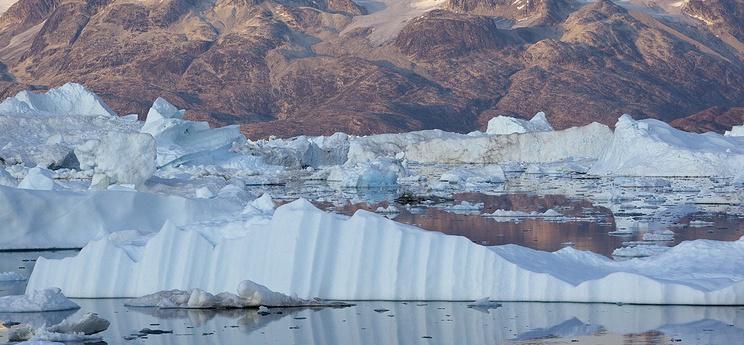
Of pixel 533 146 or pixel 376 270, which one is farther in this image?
pixel 533 146

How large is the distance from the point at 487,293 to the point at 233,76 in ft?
400

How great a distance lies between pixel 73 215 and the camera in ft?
50.1

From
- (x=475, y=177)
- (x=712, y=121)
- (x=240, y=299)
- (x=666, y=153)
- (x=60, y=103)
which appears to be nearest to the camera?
(x=240, y=299)

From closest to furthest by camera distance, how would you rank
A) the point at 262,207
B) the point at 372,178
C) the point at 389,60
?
the point at 262,207 < the point at 372,178 < the point at 389,60

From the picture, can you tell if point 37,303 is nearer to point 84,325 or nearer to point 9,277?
point 84,325

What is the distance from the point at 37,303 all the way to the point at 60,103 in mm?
41020

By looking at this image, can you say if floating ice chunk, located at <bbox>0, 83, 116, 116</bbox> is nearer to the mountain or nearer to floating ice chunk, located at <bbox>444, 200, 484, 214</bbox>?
floating ice chunk, located at <bbox>444, 200, 484, 214</bbox>

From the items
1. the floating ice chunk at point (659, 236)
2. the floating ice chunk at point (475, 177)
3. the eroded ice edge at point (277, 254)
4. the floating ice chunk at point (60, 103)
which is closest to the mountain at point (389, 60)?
the floating ice chunk at point (60, 103)

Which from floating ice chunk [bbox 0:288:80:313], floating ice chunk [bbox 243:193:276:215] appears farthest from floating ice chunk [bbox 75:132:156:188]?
floating ice chunk [bbox 0:288:80:313]

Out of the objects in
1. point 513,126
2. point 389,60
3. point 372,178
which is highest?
point 389,60

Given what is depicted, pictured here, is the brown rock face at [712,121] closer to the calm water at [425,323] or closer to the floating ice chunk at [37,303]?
the calm water at [425,323]

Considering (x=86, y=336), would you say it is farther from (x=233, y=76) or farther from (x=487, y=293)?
(x=233, y=76)

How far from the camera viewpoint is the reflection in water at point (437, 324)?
824cm

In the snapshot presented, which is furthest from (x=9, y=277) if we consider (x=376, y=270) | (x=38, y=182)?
(x=38, y=182)
